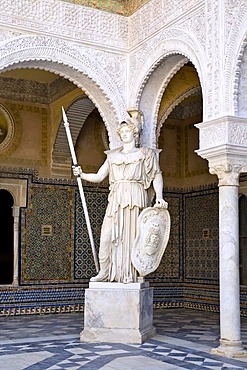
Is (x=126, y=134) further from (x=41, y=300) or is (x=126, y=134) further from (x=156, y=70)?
(x=41, y=300)

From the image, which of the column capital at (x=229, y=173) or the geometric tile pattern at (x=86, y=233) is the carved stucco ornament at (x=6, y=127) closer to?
the geometric tile pattern at (x=86, y=233)

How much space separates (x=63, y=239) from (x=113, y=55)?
10.5 feet

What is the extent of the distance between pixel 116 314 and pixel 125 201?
44.0 inches

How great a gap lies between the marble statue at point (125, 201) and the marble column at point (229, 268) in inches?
36.5

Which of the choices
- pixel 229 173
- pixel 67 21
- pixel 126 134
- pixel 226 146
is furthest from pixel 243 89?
pixel 67 21

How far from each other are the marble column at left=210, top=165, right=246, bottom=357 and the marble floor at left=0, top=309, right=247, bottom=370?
0.17 m

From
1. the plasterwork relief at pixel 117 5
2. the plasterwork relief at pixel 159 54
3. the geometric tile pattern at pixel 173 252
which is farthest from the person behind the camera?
the geometric tile pattern at pixel 173 252

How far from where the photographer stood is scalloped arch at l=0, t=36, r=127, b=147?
574cm

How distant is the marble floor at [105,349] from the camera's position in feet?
14.7

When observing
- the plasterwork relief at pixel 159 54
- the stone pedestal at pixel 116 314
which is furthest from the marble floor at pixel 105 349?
the plasterwork relief at pixel 159 54

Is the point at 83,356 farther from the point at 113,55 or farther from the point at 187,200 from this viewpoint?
the point at 187,200

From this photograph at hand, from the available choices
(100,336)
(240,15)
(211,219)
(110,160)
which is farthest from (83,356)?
(211,219)

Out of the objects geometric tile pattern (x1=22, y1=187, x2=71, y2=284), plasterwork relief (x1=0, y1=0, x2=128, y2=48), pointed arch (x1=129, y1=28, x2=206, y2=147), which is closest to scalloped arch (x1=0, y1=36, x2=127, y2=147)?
plasterwork relief (x1=0, y1=0, x2=128, y2=48)

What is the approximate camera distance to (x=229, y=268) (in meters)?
4.89
